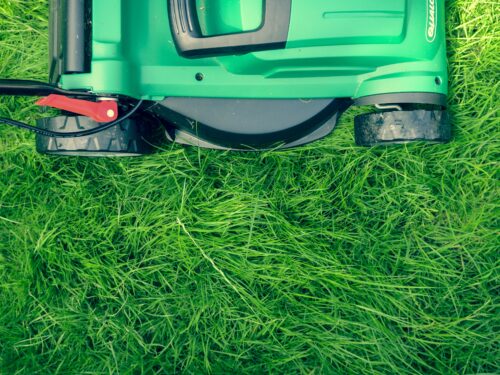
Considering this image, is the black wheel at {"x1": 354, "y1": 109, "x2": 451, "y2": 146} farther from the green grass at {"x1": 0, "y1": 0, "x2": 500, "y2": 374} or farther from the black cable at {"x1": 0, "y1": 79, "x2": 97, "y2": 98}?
the black cable at {"x1": 0, "y1": 79, "x2": 97, "y2": 98}

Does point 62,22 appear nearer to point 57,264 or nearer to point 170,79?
point 170,79

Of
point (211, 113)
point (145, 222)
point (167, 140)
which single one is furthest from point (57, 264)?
point (211, 113)

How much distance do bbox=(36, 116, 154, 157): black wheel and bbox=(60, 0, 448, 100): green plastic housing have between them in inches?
5.1

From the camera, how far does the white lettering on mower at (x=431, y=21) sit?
4.89ft

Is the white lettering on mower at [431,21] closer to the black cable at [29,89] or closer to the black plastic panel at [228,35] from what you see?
the black plastic panel at [228,35]

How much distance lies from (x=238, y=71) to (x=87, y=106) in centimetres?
48

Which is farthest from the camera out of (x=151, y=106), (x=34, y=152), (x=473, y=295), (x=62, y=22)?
(x=34, y=152)

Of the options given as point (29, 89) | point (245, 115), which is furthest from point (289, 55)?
point (29, 89)

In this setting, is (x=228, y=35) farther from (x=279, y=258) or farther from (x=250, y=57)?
(x=279, y=258)

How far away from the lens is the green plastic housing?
4.68 ft

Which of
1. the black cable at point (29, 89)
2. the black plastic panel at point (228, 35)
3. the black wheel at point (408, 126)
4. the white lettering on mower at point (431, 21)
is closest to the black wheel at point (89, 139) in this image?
the black cable at point (29, 89)

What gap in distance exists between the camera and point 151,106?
160 centimetres

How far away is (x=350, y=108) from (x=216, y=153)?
52cm

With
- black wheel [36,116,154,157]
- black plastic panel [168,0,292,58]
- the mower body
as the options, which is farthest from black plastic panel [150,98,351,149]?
black plastic panel [168,0,292,58]
